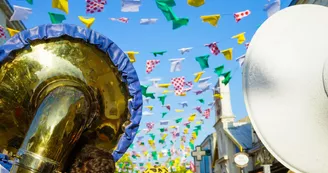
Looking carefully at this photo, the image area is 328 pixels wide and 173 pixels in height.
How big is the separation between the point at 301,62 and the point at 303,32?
13cm

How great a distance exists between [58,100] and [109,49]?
2.49ft

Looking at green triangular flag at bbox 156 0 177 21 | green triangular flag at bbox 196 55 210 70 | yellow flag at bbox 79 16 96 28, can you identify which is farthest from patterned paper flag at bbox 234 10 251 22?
yellow flag at bbox 79 16 96 28

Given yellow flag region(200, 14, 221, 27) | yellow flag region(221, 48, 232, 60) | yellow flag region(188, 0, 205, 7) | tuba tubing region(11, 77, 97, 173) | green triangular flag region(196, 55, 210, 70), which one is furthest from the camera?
green triangular flag region(196, 55, 210, 70)

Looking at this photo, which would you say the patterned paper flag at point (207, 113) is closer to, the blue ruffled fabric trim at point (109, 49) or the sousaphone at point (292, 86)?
the blue ruffled fabric trim at point (109, 49)

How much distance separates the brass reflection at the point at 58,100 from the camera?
1674 mm

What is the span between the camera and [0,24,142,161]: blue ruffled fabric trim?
2229mm

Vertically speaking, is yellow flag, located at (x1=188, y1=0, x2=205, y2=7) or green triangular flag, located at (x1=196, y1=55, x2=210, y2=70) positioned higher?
green triangular flag, located at (x1=196, y1=55, x2=210, y2=70)

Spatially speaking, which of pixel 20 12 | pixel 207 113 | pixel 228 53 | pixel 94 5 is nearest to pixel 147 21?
pixel 94 5

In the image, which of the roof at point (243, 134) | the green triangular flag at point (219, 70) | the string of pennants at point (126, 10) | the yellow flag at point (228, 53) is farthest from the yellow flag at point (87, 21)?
the roof at point (243, 134)

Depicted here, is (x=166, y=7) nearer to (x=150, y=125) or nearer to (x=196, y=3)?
(x=196, y=3)

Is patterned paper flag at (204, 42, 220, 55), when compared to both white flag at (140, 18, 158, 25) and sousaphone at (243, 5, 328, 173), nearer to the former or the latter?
white flag at (140, 18, 158, 25)

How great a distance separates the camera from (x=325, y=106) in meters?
1.45

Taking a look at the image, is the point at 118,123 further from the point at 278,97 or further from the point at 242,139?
the point at 242,139

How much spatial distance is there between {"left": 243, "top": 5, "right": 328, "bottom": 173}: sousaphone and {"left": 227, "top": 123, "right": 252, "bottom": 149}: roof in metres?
25.9
